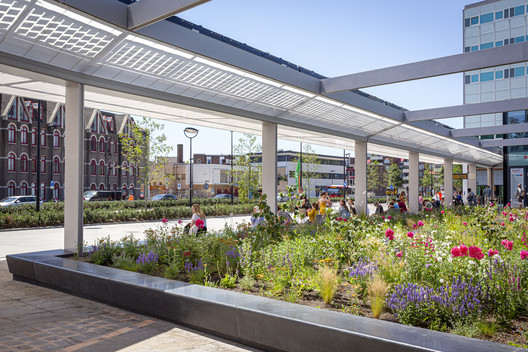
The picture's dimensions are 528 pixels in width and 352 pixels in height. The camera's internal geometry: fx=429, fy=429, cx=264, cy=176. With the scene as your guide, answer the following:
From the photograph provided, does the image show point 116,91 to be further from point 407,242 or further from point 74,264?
point 407,242

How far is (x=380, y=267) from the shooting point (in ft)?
19.4

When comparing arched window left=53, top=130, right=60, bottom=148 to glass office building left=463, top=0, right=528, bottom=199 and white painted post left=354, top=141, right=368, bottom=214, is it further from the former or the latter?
glass office building left=463, top=0, right=528, bottom=199

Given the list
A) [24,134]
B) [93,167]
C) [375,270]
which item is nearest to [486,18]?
[375,270]

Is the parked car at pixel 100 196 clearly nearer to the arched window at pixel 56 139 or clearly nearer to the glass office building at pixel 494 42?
the arched window at pixel 56 139

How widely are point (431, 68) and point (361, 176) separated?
9329 mm

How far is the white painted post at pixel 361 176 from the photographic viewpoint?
61.5 ft

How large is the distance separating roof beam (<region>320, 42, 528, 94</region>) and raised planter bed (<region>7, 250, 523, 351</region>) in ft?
24.7

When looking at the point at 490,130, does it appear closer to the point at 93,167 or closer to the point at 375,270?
the point at 375,270

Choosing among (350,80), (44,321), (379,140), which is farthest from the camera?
(379,140)

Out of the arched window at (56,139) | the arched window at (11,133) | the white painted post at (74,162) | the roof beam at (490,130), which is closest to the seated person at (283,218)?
the white painted post at (74,162)

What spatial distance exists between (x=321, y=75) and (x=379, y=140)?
872cm

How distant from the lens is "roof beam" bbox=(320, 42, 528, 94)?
9.27 m

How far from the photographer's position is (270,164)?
531 inches

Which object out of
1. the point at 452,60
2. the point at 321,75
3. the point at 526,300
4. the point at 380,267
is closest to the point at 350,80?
the point at 321,75
